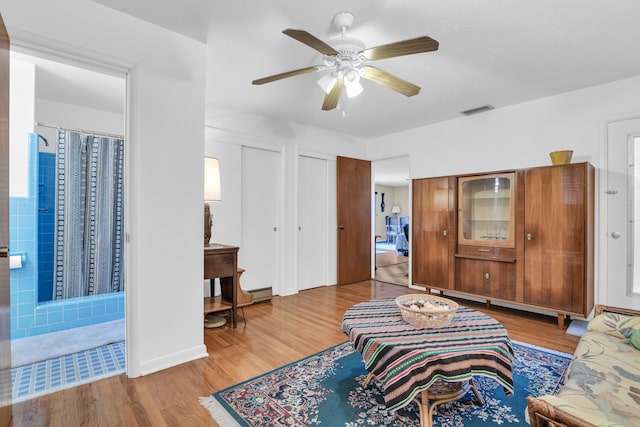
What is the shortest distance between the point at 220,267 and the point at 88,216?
5.98ft

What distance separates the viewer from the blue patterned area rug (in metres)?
1.61

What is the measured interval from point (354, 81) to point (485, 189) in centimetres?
232

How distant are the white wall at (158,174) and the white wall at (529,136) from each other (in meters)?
3.24

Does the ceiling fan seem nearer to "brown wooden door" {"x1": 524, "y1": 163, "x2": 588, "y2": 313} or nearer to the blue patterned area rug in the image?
"brown wooden door" {"x1": 524, "y1": 163, "x2": 588, "y2": 313}

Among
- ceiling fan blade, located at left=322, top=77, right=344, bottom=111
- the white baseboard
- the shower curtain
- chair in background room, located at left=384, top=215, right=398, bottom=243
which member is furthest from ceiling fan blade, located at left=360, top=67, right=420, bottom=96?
chair in background room, located at left=384, top=215, right=398, bottom=243

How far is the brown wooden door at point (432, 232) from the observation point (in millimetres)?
3793

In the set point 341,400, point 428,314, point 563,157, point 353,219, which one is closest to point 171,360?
point 341,400

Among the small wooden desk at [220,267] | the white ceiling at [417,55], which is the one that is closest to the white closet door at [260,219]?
the white ceiling at [417,55]

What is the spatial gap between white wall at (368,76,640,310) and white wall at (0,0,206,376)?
10.6 feet

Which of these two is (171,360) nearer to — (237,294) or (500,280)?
(237,294)

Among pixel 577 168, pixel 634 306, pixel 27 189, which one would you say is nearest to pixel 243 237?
pixel 27 189

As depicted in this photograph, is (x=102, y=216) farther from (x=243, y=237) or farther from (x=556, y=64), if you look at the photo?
(x=556, y=64)

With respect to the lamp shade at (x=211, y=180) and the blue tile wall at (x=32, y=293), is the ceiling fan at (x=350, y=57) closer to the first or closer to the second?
the lamp shade at (x=211, y=180)

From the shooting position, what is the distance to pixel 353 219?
500cm
